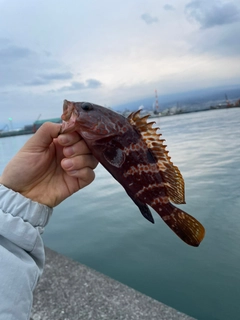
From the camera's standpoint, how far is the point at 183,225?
6.25 feet

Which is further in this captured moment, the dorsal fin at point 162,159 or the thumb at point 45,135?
the thumb at point 45,135

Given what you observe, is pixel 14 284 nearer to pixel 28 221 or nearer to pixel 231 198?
pixel 28 221

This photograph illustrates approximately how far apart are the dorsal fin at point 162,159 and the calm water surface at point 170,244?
3.60m

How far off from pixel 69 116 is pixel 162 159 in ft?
2.47

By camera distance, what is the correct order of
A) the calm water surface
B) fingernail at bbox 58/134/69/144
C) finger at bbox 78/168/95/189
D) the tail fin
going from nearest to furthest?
the tail fin → fingernail at bbox 58/134/69/144 → finger at bbox 78/168/95/189 → the calm water surface

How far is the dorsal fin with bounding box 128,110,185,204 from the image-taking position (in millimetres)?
2053

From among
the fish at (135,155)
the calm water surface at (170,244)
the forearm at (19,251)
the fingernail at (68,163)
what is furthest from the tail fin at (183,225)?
the calm water surface at (170,244)

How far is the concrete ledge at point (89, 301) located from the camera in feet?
13.1

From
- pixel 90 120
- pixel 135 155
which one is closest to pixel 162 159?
pixel 135 155

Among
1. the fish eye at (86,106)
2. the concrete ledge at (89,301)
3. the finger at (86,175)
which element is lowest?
the concrete ledge at (89,301)

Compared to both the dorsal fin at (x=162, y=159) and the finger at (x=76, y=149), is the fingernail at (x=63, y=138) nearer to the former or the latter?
the finger at (x=76, y=149)

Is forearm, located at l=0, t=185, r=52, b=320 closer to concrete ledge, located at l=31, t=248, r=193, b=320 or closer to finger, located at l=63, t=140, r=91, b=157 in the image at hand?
finger, located at l=63, t=140, r=91, b=157

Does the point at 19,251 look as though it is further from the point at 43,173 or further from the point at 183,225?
the point at 183,225

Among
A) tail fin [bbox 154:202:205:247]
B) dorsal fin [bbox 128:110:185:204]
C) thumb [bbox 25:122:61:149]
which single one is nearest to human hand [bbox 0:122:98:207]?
thumb [bbox 25:122:61:149]
